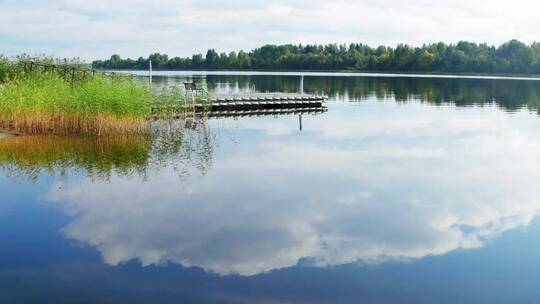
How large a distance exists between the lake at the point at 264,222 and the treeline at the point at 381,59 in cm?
11080

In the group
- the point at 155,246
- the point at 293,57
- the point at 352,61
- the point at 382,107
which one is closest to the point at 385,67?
the point at 352,61

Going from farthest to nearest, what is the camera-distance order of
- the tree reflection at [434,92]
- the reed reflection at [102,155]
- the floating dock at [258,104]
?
the tree reflection at [434,92] → the floating dock at [258,104] → the reed reflection at [102,155]

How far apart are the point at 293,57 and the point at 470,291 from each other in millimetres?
155397

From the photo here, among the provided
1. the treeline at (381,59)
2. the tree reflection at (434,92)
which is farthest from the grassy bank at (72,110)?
the treeline at (381,59)

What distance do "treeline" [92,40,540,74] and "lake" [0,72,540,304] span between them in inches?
4362

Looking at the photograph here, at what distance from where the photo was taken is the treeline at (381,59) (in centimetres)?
12568

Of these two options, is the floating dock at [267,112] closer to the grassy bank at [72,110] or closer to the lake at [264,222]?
the grassy bank at [72,110]

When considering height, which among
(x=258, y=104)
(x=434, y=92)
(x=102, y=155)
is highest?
(x=434, y=92)

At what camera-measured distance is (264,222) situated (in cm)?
1201

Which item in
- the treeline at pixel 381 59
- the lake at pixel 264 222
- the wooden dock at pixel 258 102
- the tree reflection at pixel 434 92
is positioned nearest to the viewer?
the lake at pixel 264 222

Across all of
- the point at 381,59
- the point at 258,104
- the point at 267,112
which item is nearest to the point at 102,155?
the point at 267,112

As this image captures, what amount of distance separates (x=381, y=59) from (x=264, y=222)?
5446 inches

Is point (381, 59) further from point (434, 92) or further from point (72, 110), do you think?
point (72, 110)

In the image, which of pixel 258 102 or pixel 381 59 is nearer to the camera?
pixel 258 102
